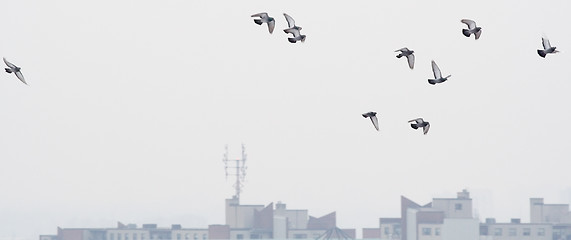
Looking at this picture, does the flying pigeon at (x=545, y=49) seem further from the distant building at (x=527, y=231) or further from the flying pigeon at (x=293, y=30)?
the distant building at (x=527, y=231)

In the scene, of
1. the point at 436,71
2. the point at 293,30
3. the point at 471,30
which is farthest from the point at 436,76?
the point at 293,30

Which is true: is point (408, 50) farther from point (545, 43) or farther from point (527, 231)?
point (527, 231)

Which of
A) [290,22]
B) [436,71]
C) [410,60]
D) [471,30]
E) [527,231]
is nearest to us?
[471,30]

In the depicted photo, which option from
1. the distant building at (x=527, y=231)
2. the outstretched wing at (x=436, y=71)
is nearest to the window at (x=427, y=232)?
the distant building at (x=527, y=231)

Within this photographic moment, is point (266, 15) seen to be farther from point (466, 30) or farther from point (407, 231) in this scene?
point (407, 231)

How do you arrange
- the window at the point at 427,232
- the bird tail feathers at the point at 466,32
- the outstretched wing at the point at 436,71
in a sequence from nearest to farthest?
1. the bird tail feathers at the point at 466,32
2. the outstretched wing at the point at 436,71
3. the window at the point at 427,232

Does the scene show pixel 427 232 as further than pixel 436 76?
Yes

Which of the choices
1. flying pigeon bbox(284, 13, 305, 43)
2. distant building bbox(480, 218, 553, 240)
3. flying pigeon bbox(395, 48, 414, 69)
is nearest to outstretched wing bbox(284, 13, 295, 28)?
flying pigeon bbox(284, 13, 305, 43)

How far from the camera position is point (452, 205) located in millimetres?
193875

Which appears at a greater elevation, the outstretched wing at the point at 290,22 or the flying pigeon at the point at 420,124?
the outstretched wing at the point at 290,22

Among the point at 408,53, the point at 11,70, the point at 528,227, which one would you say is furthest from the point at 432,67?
the point at 528,227

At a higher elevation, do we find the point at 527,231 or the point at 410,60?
the point at 527,231

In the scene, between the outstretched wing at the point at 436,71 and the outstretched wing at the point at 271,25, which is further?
the outstretched wing at the point at 436,71

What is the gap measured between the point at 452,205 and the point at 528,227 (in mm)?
10498
